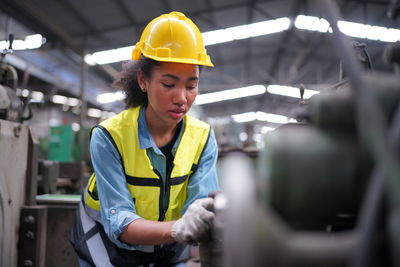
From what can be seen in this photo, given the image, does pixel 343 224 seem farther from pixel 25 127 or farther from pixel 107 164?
pixel 25 127

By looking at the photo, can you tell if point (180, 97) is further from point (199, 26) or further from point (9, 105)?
point (199, 26)

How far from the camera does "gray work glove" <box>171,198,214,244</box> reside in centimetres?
70

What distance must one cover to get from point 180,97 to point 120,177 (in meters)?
0.30

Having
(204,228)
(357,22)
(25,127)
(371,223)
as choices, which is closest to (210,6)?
(357,22)

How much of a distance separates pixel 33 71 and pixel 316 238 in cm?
575

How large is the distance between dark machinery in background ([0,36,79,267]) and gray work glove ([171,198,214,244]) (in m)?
0.79

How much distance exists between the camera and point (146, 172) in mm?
1131

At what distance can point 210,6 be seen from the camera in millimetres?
4926

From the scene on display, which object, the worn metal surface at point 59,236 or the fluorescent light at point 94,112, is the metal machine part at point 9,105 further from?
the fluorescent light at point 94,112

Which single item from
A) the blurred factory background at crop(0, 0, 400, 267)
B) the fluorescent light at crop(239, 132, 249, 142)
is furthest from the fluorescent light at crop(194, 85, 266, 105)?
the fluorescent light at crop(239, 132, 249, 142)

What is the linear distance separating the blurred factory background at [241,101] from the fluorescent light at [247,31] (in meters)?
0.02

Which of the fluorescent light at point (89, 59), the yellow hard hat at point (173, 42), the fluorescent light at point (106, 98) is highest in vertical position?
the fluorescent light at point (106, 98)

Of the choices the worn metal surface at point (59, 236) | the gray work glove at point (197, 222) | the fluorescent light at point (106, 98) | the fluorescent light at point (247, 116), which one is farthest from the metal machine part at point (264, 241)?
the fluorescent light at point (247, 116)

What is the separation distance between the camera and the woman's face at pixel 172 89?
43.7 inches
